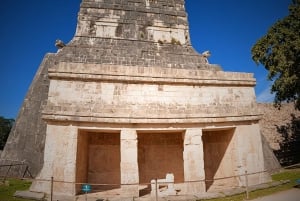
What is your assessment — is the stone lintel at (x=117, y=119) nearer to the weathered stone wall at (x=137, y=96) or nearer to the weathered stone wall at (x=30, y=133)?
the weathered stone wall at (x=137, y=96)

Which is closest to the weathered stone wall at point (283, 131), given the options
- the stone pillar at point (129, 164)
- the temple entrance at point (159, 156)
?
the temple entrance at point (159, 156)

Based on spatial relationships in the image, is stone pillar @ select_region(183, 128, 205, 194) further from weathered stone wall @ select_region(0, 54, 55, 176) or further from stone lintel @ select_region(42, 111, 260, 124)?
weathered stone wall @ select_region(0, 54, 55, 176)

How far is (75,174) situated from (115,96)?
3.23 m

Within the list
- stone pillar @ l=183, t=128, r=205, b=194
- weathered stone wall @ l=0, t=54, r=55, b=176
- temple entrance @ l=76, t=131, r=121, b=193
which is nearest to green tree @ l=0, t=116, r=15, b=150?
weathered stone wall @ l=0, t=54, r=55, b=176

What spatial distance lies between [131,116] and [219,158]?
200 inches

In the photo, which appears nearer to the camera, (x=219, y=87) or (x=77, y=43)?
(x=219, y=87)

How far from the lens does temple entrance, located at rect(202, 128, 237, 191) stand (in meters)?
9.94

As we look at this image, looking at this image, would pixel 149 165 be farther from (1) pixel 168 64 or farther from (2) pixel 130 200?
(1) pixel 168 64

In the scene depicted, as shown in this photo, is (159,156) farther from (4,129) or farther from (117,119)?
(4,129)

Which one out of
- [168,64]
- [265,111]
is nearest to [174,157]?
[168,64]

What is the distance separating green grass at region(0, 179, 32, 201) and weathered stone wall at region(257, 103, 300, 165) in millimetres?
16886

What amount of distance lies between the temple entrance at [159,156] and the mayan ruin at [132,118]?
5 centimetres

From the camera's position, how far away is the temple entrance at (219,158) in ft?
32.6

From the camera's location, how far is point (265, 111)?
20031 mm
